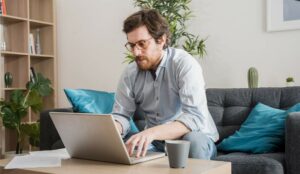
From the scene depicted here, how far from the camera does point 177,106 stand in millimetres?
1853

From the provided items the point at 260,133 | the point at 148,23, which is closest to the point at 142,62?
the point at 148,23

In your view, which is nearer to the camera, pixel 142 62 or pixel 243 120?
pixel 142 62

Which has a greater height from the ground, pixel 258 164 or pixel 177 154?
pixel 177 154

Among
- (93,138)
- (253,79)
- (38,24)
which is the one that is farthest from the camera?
(38,24)

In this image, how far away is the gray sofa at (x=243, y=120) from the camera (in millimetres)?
1780

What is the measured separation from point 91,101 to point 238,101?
2.95 ft

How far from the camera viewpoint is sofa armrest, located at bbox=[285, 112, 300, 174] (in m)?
1.76

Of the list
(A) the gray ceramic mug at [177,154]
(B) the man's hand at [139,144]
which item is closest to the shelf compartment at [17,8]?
(B) the man's hand at [139,144]

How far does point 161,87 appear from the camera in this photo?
1858 millimetres

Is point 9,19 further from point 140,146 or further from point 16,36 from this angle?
point 140,146

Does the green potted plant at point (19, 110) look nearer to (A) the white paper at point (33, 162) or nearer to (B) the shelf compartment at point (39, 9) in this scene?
(B) the shelf compartment at point (39, 9)

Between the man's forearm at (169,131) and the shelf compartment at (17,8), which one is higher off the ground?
the shelf compartment at (17,8)

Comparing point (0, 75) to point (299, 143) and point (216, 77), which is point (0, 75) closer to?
point (216, 77)

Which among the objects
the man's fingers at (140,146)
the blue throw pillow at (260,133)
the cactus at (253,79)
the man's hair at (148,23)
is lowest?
the blue throw pillow at (260,133)
